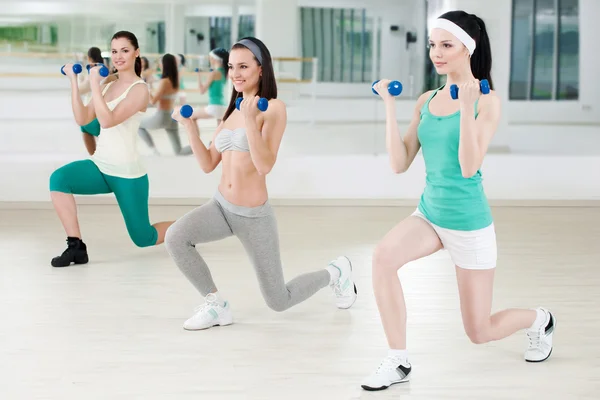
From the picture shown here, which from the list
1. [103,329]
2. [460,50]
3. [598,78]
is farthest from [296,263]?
[598,78]

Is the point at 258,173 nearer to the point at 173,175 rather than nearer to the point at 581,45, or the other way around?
the point at 173,175

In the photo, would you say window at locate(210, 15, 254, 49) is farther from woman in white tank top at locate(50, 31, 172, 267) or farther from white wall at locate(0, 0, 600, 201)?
woman in white tank top at locate(50, 31, 172, 267)

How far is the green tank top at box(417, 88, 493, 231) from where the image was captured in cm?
306

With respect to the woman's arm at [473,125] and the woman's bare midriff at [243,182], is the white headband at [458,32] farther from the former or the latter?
the woman's bare midriff at [243,182]

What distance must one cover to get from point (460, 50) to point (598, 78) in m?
6.85

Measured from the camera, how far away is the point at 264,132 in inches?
143

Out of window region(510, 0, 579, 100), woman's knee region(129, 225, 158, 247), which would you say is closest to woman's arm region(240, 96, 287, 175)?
woman's knee region(129, 225, 158, 247)

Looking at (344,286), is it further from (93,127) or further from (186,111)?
(93,127)

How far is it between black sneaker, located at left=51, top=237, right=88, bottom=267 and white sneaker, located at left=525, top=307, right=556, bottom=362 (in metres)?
2.84

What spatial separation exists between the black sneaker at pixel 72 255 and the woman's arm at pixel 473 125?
2.97 meters

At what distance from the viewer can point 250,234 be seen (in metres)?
3.70

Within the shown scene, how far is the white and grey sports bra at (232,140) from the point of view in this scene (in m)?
3.71

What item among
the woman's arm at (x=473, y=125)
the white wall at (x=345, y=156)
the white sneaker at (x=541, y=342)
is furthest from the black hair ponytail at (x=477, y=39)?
the white wall at (x=345, y=156)

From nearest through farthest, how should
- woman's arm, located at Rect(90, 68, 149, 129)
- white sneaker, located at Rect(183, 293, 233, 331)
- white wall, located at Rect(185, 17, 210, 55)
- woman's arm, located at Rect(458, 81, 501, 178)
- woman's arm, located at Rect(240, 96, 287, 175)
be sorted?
woman's arm, located at Rect(458, 81, 501, 178), woman's arm, located at Rect(240, 96, 287, 175), white sneaker, located at Rect(183, 293, 233, 331), woman's arm, located at Rect(90, 68, 149, 129), white wall, located at Rect(185, 17, 210, 55)
